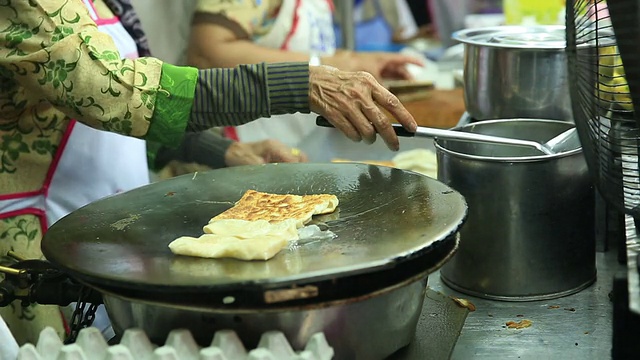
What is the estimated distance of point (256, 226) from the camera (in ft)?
3.61

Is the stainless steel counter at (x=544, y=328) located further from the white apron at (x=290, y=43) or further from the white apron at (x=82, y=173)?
the white apron at (x=290, y=43)

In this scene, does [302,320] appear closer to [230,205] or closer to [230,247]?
[230,247]

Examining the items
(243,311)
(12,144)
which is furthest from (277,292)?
(12,144)

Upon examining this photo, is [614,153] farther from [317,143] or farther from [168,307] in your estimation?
[317,143]

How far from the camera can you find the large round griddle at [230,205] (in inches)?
36.2

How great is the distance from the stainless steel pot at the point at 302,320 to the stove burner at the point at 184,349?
0.03 metres

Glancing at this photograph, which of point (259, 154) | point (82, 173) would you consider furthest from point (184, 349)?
point (259, 154)

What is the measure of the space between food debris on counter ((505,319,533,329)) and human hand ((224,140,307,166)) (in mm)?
941

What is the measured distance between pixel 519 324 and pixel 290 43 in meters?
1.72

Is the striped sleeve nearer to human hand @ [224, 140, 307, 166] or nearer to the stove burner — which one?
the stove burner

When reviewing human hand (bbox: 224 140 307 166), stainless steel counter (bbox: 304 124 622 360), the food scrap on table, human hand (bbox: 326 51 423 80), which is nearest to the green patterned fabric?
the food scrap on table

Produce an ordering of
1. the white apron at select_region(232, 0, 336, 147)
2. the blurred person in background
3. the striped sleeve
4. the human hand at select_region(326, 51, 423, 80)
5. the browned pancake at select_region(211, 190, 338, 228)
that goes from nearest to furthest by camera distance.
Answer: the browned pancake at select_region(211, 190, 338, 228)
the striped sleeve
the blurred person in background
the white apron at select_region(232, 0, 336, 147)
the human hand at select_region(326, 51, 423, 80)

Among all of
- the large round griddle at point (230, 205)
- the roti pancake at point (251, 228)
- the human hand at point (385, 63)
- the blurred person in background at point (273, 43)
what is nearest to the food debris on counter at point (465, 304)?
the large round griddle at point (230, 205)

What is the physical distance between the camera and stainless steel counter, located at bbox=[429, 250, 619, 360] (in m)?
1.20
